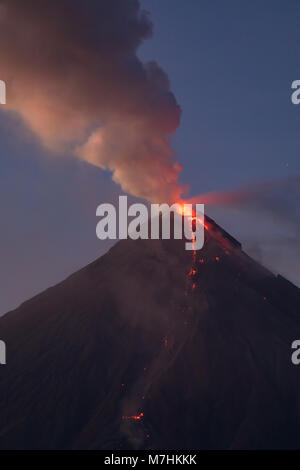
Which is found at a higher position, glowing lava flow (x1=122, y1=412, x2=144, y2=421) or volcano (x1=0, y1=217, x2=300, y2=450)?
volcano (x1=0, y1=217, x2=300, y2=450)

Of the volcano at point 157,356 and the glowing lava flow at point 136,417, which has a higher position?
the volcano at point 157,356

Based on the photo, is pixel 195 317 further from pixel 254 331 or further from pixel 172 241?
pixel 172 241

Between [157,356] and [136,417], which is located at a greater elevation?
[157,356]

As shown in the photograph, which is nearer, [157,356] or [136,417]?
[136,417]

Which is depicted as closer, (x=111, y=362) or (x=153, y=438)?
(x=153, y=438)

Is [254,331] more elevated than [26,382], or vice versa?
[254,331]
